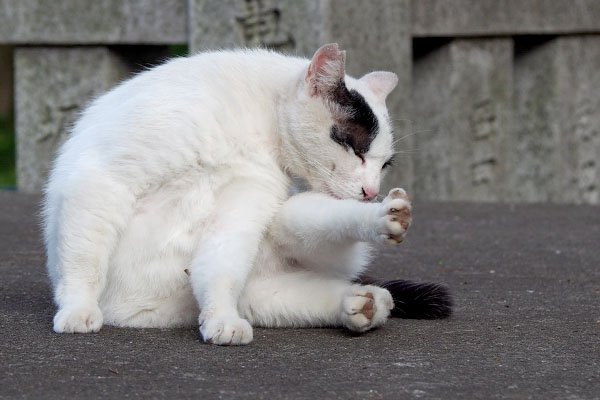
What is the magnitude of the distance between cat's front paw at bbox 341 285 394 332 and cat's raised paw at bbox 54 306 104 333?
732 mm

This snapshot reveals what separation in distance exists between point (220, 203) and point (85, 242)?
417mm

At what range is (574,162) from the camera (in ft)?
27.5

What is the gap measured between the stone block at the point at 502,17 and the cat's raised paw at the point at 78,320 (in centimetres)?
505

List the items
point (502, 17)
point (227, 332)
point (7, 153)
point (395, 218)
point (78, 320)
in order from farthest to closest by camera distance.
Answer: point (7, 153) → point (502, 17) → point (78, 320) → point (227, 332) → point (395, 218)

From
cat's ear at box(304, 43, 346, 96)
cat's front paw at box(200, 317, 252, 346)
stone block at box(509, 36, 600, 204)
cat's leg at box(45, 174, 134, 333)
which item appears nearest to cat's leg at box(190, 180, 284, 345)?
cat's front paw at box(200, 317, 252, 346)

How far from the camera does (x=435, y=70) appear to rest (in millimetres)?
7926

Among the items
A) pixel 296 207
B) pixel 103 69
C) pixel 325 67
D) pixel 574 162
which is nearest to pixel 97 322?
pixel 296 207

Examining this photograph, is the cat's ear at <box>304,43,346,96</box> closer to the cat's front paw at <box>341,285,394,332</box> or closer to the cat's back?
the cat's back

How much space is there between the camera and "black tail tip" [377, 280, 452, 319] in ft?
10.9

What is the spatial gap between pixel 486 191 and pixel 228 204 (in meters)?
5.34

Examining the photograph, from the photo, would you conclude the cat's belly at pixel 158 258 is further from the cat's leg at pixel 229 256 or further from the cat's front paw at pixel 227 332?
the cat's front paw at pixel 227 332

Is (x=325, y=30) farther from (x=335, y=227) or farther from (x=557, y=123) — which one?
(x=335, y=227)

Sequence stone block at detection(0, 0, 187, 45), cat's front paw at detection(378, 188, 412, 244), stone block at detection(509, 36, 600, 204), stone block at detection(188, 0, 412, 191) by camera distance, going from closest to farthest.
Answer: cat's front paw at detection(378, 188, 412, 244) → stone block at detection(188, 0, 412, 191) → stone block at detection(0, 0, 187, 45) → stone block at detection(509, 36, 600, 204)

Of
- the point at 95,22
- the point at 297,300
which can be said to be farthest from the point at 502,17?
the point at 297,300
